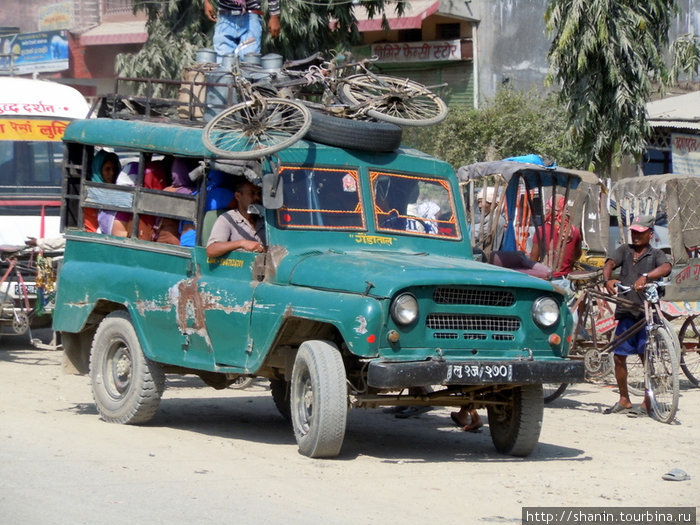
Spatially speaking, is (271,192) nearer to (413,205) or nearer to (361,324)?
(413,205)

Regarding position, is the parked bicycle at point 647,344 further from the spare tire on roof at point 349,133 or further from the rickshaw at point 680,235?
the spare tire on roof at point 349,133

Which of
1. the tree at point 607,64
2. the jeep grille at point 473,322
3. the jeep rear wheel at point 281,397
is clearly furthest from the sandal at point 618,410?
the tree at point 607,64

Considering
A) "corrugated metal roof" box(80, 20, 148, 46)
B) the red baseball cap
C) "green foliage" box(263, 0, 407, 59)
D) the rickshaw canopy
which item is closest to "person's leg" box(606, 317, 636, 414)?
the red baseball cap

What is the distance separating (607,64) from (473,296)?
39.0 feet

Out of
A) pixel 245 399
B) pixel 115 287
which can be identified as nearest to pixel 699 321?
pixel 245 399

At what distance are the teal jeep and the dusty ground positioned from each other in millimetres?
373

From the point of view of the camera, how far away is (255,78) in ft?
32.9

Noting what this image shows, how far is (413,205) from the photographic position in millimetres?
9008

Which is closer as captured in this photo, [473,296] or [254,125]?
[473,296]

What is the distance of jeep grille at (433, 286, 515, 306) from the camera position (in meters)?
7.68

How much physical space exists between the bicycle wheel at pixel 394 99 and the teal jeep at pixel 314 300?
43 centimetres

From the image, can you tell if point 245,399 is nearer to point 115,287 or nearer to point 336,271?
point 115,287

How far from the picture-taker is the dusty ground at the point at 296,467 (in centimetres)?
639

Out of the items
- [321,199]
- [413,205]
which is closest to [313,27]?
[413,205]
